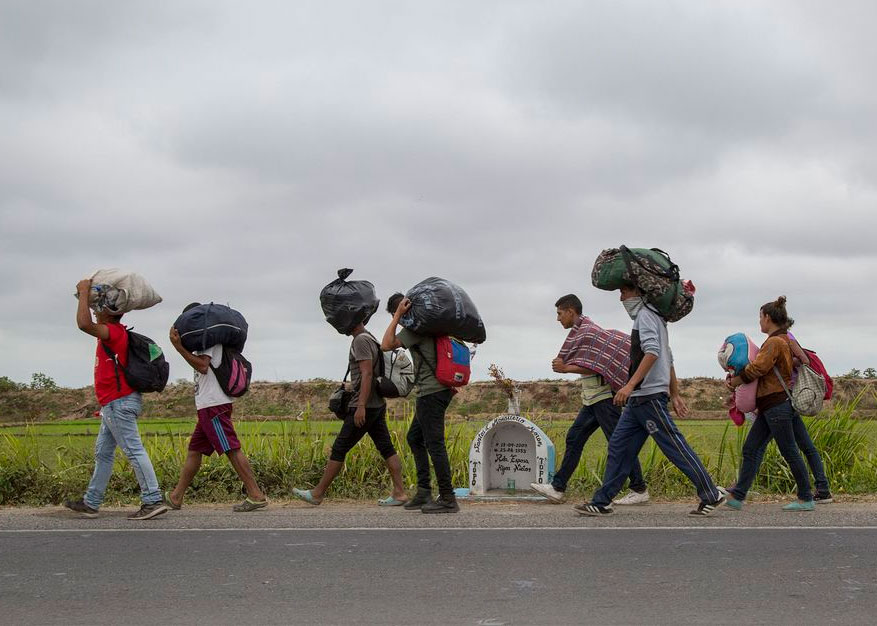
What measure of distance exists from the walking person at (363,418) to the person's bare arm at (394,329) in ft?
1.21

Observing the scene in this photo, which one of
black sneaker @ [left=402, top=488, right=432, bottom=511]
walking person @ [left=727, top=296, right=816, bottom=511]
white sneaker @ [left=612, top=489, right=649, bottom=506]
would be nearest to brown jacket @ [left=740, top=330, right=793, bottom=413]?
walking person @ [left=727, top=296, right=816, bottom=511]

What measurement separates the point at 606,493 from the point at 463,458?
9.40 ft

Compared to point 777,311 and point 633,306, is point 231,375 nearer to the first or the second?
point 633,306

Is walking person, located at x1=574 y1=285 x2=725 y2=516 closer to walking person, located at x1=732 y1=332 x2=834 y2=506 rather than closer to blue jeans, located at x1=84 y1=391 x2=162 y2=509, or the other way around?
walking person, located at x1=732 y1=332 x2=834 y2=506

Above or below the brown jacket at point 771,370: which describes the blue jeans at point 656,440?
below

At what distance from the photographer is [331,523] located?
26.9 ft

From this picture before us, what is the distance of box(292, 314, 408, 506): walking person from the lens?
892 cm

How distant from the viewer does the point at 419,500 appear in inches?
360

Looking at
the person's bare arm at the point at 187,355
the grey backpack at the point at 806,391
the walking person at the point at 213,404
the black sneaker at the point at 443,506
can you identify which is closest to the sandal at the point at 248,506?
the walking person at the point at 213,404

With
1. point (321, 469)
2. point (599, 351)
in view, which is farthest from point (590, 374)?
point (321, 469)

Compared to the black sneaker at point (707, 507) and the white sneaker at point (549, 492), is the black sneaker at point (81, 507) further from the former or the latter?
the black sneaker at point (707, 507)

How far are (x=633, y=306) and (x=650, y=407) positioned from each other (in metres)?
0.84

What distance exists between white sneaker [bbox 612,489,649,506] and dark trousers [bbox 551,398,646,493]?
0.13 feet

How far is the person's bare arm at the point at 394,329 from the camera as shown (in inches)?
336
